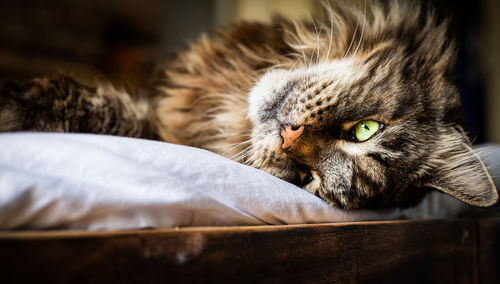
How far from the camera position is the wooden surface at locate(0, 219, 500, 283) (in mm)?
435

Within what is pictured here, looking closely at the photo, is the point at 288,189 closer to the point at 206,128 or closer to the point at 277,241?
the point at 277,241

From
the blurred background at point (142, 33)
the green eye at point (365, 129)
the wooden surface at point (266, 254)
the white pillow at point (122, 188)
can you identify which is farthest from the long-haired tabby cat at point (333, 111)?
the blurred background at point (142, 33)

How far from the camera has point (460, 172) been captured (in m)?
1.16

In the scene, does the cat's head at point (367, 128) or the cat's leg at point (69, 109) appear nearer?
the cat's leg at point (69, 109)

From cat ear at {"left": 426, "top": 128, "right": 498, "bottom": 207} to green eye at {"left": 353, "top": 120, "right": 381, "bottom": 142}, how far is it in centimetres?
25

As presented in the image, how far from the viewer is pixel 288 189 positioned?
85 cm

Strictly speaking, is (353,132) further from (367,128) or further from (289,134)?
(289,134)

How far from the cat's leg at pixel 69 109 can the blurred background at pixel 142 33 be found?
6.05 feet

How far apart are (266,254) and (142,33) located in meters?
4.50

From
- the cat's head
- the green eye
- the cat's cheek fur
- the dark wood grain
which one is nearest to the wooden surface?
the dark wood grain

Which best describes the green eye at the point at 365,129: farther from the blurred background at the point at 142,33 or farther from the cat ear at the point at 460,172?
the blurred background at the point at 142,33

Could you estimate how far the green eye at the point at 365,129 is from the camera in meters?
1.09

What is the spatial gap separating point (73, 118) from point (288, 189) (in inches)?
28.3

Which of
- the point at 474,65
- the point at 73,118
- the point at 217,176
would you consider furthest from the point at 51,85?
the point at 474,65
